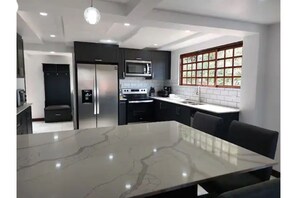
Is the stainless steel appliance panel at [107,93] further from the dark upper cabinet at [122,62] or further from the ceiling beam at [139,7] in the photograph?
the ceiling beam at [139,7]

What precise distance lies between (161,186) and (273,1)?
2227mm

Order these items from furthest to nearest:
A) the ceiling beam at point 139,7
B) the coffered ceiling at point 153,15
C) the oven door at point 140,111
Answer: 1. the oven door at point 140,111
2. the coffered ceiling at point 153,15
3. the ceiling beam at point 139,7

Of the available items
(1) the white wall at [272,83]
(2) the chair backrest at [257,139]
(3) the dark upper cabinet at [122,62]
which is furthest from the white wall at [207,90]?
(2) the chair backrest at [257,139]

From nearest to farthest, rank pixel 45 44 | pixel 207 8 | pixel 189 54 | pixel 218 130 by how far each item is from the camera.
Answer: pixel 218 130 < pixel 207 8 < pixel 45 44 < pixel 189 54

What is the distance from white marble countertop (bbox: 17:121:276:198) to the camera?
0.93 meters

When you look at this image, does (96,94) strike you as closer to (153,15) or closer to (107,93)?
(107,93)

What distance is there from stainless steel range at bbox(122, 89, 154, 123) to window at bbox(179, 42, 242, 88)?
3.58 feet

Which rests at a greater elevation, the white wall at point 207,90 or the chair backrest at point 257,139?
the white wall at point 207,90

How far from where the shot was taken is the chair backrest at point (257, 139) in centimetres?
152

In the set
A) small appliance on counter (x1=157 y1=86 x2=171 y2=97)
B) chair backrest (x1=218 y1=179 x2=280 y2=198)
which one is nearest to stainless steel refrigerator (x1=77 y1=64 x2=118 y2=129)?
small appliance on counter (x1=157 y1=86 x2=171 y2=97)

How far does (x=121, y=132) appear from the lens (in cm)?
190

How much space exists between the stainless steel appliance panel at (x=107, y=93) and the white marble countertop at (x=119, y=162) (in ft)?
9.16
